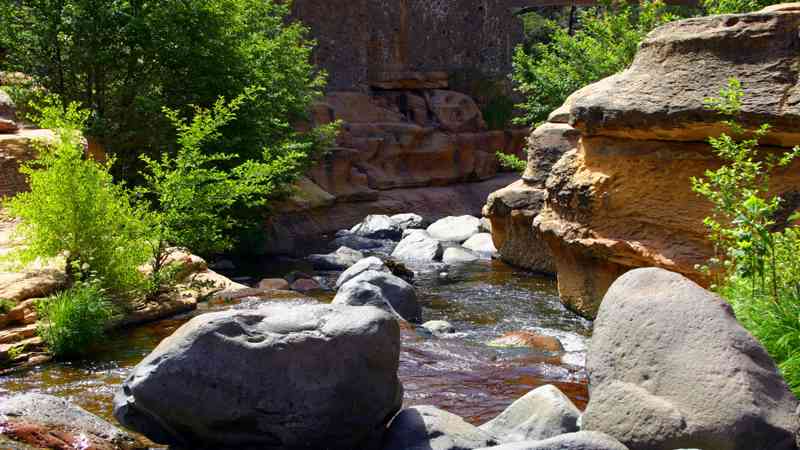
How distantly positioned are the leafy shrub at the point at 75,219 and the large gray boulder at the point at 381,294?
87.6 inches

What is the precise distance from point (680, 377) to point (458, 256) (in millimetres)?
10596

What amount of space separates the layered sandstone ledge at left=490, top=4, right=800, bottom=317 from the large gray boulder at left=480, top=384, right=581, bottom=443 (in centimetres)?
306

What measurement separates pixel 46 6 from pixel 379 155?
11.6 metres

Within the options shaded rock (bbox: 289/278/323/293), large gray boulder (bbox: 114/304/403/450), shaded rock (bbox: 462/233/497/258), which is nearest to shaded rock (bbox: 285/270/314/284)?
shaded rock (bbox: 289/278/323/293)

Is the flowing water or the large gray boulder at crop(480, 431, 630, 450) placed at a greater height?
the large gray boulder at crop(480, 431, 630, 450)

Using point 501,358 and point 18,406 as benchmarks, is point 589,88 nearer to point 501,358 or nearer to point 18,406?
point 501,358

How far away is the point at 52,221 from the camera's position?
8055 millimetres

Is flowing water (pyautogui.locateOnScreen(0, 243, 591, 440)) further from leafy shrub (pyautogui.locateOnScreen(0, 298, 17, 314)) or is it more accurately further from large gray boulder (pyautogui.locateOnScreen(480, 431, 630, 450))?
large gray boulder (pyautogui.locateOnScreen(480, 431, 630, 450))

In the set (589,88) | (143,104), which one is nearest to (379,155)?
(143,104)

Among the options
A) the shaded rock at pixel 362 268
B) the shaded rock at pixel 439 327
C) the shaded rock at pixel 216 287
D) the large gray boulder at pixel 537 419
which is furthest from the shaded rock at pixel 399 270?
the large gray boulder at pixel 537 419

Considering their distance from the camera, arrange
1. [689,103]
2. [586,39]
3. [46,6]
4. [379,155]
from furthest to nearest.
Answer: [379,155], [586,39], [46,6], [689,103]

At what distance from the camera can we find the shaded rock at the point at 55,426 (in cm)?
489

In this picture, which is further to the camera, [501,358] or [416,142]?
[416,142]

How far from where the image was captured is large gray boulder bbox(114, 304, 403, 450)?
4977 mm
